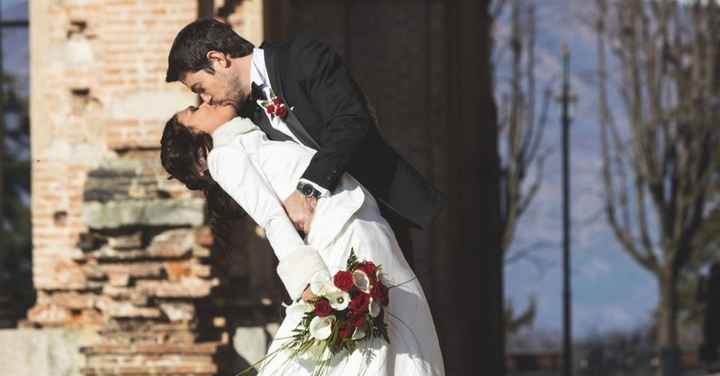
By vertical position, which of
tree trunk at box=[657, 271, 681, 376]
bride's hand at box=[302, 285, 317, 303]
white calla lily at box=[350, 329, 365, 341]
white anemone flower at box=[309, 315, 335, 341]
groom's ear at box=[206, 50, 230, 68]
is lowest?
tree trunk at box=[657, 271, 681, 376]

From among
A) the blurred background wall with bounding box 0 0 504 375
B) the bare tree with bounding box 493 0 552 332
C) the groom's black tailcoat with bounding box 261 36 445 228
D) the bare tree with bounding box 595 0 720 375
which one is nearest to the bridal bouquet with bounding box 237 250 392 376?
the groom's black tailcoat with bounding box 261 36 445 228

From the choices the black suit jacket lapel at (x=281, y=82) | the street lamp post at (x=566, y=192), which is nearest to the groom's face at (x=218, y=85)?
the black suit jacket lapel at (x=281, y=82)

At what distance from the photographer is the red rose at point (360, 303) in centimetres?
552

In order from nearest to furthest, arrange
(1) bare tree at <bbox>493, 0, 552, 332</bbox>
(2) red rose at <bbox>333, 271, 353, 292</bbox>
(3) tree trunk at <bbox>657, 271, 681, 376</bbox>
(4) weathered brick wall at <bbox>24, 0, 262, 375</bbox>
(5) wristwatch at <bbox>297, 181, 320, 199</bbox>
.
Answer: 1. (2) red rose at <bbox>333, 271, 353, 292</bbox>
2. (5) wristwatch at <bbox>297, 181, 320, 199</bbox>
3. (4) weathered brick wall at <bbox>24, 0, 262, 375</bbox>
4. (3) tree trunk at <bbox>657, 271, 681, 376</bbox>
5. (1) bare tree at <bbox>493, 0, 552, 332</bbox>

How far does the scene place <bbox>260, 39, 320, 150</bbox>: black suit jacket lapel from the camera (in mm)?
6145

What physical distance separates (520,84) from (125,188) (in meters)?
27.5

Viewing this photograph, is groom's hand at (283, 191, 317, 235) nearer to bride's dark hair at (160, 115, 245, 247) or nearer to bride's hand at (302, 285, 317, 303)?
bride's hand at (302, 285, 317, 303)

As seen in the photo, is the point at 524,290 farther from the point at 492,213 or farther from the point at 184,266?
the point at 184,266

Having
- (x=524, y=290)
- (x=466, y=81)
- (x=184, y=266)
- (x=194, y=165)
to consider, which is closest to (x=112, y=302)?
(x=184, y=266)

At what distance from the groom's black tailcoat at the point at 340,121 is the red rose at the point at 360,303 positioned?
22.6 inches

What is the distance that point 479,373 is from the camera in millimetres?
19969

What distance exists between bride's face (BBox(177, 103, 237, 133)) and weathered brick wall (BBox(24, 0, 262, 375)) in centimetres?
440

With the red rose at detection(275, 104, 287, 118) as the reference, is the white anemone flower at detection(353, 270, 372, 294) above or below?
below

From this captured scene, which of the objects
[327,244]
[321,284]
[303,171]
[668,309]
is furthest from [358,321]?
[668,309]
